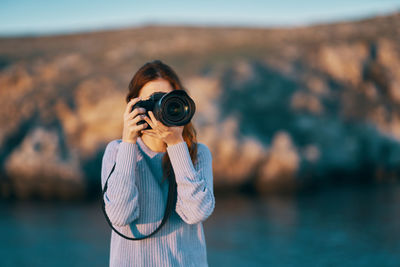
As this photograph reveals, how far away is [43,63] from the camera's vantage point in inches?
442

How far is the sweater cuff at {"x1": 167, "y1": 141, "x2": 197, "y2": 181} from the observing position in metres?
1.55

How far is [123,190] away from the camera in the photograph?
1515 mm

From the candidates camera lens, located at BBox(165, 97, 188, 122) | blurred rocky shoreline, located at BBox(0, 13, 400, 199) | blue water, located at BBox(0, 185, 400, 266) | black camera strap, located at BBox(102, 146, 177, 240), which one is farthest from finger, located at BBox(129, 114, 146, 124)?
blurred rocky shoreline, located at BBox(0, 13, 400, 199)

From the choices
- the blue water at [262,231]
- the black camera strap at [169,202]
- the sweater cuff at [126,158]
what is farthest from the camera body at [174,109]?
the blue water at [262,231]

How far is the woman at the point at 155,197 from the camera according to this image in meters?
1.53

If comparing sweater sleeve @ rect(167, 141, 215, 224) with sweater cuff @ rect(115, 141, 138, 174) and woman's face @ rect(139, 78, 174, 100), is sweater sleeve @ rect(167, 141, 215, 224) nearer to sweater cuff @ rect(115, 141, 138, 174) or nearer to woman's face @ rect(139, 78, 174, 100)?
sweater cuff @ rect(115, 141, 138, 174)

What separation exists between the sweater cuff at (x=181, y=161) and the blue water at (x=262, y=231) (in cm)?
357

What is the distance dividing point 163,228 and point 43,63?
428 inches

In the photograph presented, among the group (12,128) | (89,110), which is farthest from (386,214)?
(12,128)

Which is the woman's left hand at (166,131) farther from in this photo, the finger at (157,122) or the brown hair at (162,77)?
the brown hair at (162,77)

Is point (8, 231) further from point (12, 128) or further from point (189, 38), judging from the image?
point (189, 38)

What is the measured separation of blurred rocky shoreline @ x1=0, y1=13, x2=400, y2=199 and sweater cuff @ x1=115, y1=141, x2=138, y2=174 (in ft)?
21.6

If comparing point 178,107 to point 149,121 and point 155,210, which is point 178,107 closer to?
point 149,121

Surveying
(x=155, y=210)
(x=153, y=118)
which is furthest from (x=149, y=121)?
(x=155, y=210)
